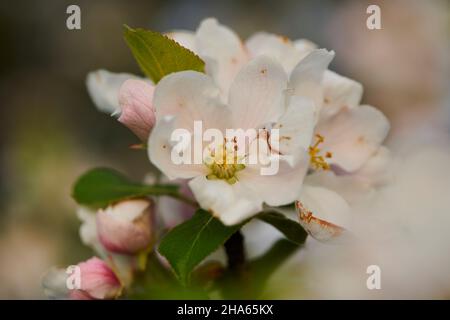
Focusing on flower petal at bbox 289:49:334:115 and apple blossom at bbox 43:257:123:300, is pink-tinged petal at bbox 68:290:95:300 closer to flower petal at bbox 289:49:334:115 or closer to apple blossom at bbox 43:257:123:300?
apple blossom at bbox 43:257:123:300

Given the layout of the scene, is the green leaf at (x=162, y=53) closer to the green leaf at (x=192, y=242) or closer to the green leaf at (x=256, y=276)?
the green leaf at (x=192, y=242)

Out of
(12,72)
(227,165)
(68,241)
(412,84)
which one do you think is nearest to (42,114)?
(12,72)

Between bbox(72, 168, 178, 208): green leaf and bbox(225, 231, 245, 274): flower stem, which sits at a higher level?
bbox(72, 168, 178, 208): green leaf

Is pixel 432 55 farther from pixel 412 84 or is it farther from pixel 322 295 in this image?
pixel 322 295

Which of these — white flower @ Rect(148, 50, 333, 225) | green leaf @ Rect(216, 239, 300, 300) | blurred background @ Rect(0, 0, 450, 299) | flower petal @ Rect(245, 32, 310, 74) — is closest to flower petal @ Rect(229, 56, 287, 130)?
white flower @ Rect(148, 50, 333, 225)

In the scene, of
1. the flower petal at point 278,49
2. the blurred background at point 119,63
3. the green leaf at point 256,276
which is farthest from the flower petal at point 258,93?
the blurred background at point 119,63

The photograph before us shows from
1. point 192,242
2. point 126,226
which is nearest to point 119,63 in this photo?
point 126,226

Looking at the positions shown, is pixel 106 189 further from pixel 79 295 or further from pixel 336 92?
pixel 336 92
